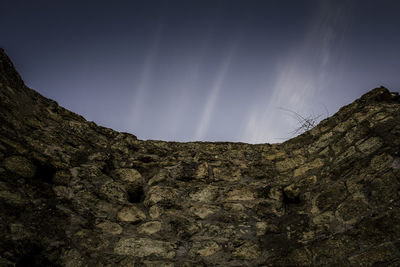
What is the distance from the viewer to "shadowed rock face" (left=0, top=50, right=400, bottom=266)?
5.97ft

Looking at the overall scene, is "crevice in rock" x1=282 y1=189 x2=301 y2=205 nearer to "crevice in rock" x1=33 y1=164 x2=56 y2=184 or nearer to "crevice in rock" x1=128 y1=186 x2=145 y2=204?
"crevice in rock" x1=128 y1=186 x2=145 y2=204

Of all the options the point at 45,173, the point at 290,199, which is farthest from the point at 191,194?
the point at 45,173

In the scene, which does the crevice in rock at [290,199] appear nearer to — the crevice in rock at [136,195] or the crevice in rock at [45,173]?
the crevice in rock at [136,195]

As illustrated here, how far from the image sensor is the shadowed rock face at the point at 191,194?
1.82 m

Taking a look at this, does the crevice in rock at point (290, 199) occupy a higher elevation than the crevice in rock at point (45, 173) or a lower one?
lower

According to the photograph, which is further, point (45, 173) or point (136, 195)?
point (136, 195)

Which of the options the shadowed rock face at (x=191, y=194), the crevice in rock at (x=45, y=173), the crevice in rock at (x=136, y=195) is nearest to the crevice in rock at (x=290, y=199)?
the shadowed rock face at (x=191, y=194)

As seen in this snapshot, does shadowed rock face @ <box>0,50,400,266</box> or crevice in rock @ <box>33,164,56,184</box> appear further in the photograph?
crevice in rock @ <box>33,164,56,184</box>

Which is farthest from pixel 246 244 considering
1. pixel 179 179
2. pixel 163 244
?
pixel 179 179

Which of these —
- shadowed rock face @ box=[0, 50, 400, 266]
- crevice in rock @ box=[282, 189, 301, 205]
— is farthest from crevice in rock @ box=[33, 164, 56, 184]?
crevice in rock @ box=[282, 189, 301, 205]

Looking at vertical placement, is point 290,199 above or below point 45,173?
below

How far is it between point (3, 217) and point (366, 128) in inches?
122

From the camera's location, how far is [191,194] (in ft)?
8.84

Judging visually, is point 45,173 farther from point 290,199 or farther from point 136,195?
point 290,199
